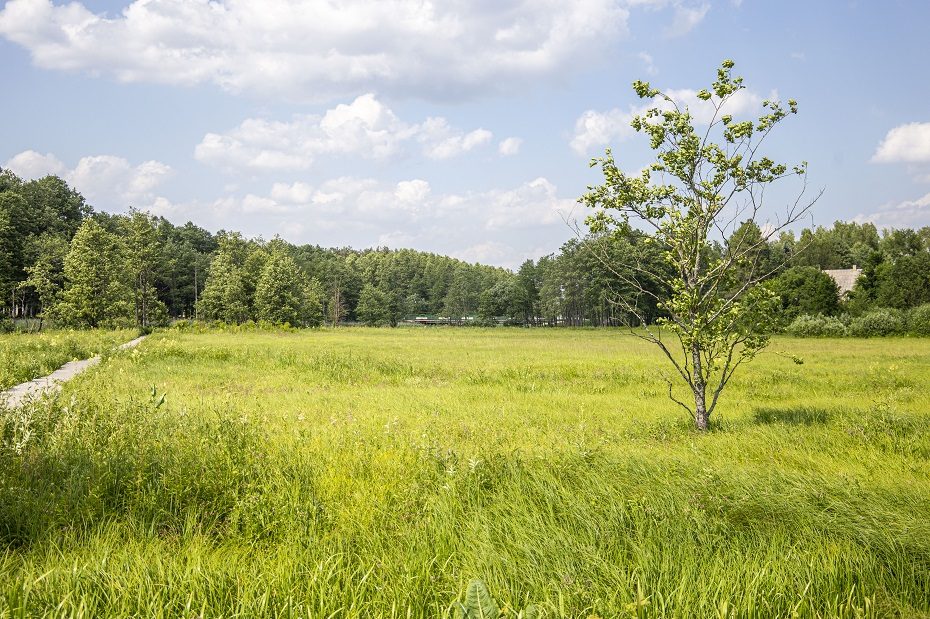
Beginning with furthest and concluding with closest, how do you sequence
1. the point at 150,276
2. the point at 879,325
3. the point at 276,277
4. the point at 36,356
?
the point at 150,276, the point at 276,277, the point at 879,325, the point at 36,356

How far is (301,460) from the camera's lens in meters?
6.69

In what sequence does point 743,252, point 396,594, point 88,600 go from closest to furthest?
point 88,600 < point 396,594 < point 743,252

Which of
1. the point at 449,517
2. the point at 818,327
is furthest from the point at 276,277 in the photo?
the point at 449,517

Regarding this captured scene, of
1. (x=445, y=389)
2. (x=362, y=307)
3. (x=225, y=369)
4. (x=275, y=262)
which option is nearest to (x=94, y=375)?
(x=225, y=369)

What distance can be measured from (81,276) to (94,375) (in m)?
41.2

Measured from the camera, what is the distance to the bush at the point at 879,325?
4828cm

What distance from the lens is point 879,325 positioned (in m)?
48.8

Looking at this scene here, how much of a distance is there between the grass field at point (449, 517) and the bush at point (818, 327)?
4959 cm

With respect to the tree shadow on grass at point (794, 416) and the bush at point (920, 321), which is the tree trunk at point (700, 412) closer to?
the tree shadow on grass at point (794, 416)

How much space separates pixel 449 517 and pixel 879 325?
59.0m

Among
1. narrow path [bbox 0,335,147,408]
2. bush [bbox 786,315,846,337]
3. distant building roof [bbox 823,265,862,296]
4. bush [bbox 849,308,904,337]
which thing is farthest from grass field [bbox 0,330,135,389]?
distant building roof [bbox 823,265,862,296]

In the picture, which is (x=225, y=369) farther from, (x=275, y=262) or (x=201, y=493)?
(x=275, y=262)

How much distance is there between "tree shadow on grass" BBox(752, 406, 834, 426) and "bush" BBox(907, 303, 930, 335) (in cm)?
4768

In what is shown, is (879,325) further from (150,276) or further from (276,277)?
(150,276)
